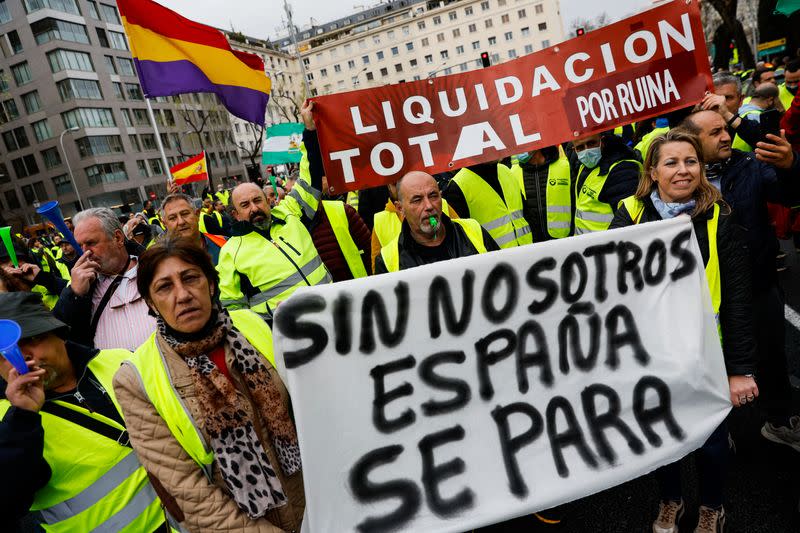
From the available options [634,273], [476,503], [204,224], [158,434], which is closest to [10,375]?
[158,434]

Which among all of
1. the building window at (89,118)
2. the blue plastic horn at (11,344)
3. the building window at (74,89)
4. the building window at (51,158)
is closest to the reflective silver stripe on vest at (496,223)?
the blue plastic horn at (11,344)

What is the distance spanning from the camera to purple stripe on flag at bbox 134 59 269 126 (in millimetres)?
4199

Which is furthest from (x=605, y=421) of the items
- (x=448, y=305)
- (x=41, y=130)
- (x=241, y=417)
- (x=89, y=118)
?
(x=41, y=130)

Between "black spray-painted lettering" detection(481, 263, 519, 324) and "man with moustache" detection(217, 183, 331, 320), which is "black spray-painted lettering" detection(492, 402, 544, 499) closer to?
"black spray-painted lettering" detection(481, 263, 519, 324)

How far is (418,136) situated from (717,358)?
6.83 ft

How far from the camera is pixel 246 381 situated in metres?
1.89

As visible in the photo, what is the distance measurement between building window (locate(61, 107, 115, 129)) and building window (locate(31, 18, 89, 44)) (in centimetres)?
659

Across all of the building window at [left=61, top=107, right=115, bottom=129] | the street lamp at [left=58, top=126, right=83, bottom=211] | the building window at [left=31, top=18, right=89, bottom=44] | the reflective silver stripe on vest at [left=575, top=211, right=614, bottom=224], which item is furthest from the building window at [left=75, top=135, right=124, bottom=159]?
the reflective silver stripe on vest at [left=575, top=211, right=614, bottom=224]

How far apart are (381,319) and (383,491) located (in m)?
0.65

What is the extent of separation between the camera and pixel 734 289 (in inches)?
87.0

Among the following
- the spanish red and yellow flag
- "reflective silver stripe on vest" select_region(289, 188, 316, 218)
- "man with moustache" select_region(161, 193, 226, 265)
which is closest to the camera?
"reflective silver stripe on vest" select_region(289, 188, 316, 218)

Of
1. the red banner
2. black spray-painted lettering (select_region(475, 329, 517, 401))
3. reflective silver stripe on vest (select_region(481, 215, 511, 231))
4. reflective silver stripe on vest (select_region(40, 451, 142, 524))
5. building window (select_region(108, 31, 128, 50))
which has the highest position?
building window (select_region(108, 31, 128, 50))

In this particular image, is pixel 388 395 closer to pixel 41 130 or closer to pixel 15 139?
pixel 41 130

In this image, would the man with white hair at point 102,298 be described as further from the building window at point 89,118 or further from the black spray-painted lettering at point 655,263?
the building window at point 89,118
